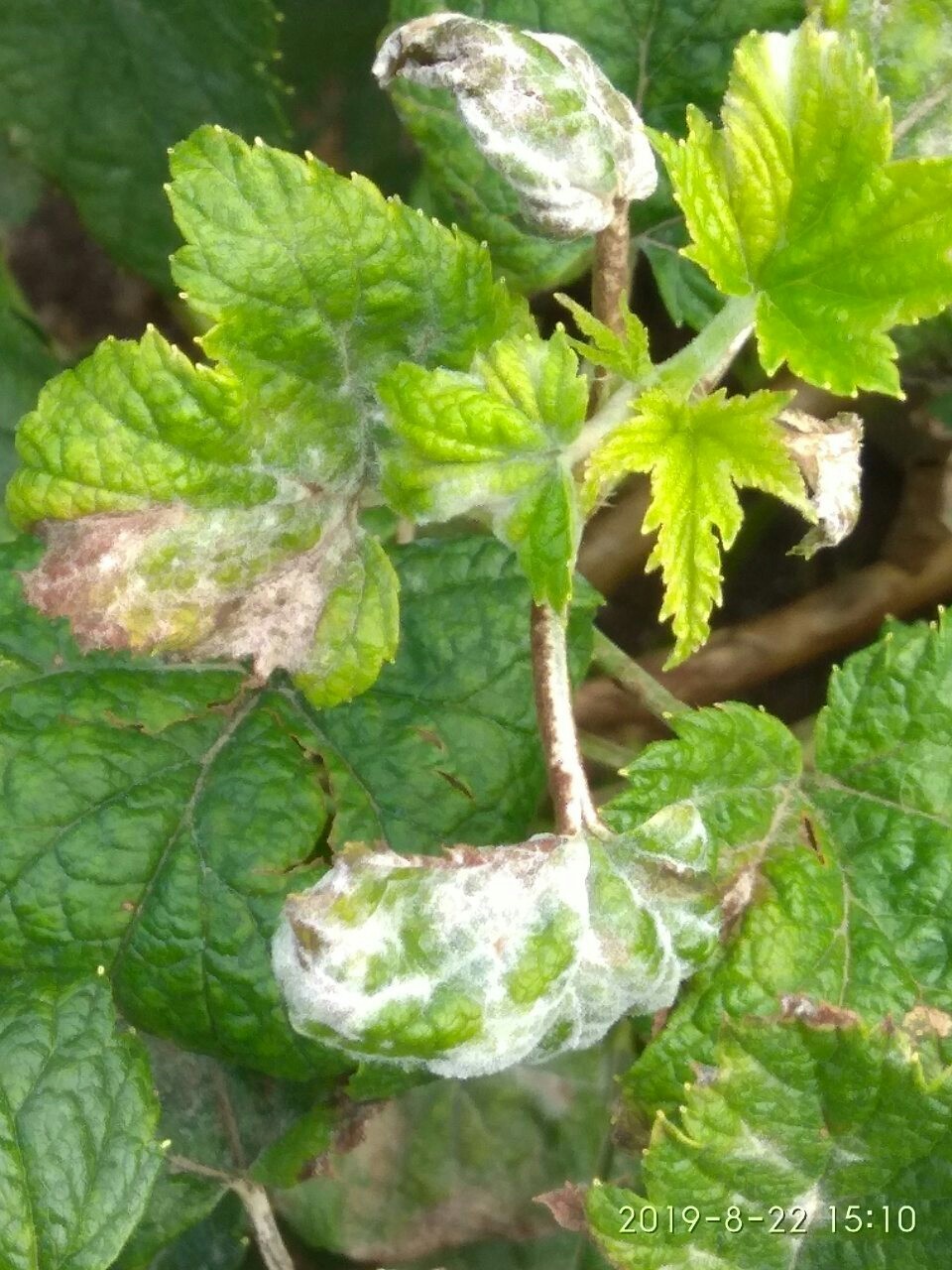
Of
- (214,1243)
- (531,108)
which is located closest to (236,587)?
(531,108)

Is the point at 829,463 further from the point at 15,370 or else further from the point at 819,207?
the point at 15,370

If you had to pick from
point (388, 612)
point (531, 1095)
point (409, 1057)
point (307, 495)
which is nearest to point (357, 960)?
point (409, 1057)

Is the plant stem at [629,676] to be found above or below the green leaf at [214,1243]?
above

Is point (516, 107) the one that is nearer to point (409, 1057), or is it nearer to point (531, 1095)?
point (409, 1057)

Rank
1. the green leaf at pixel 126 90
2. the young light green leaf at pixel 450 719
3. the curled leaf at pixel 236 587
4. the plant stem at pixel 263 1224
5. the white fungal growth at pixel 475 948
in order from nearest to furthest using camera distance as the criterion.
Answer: the white fungal growth at pixel 475 948
the curled leaf at pixel 236 587
the young light green leaf at pixel 450 719
the plant stem at pixel 263 1224
the green leaf at pixel 126 90

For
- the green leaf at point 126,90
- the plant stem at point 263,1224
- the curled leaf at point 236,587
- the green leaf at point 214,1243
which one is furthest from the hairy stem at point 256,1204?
the green leaf at point 126,90

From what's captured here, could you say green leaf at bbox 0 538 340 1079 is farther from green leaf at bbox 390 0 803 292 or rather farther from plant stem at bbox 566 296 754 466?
green leaf at bbox 390 0 803 292

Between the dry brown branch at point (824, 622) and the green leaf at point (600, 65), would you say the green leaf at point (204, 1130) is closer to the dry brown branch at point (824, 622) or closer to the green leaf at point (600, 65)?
the dry brown branch at point (824, 622)

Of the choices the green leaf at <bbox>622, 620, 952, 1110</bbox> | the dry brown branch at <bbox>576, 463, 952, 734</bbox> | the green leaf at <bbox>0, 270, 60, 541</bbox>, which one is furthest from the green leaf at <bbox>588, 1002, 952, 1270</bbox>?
the green leaf at <bbox>0, 270, 60, 541</bbox>
